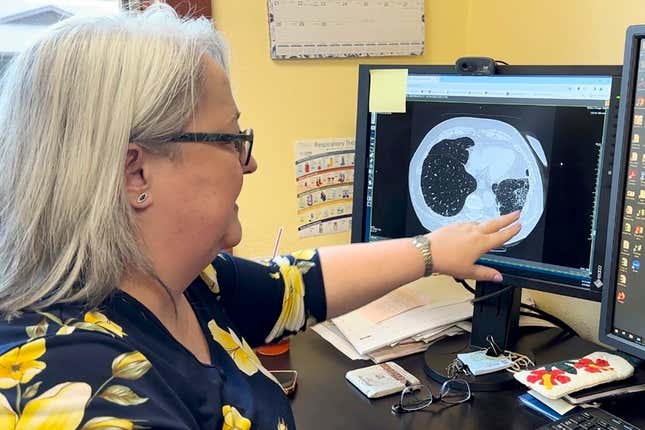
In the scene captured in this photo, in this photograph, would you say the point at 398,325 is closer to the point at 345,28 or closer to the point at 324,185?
the point at 324,185

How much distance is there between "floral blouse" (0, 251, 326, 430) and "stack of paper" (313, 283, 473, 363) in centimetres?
17

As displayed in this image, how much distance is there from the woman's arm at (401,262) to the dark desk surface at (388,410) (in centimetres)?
13

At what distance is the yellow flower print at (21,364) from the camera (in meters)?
0.61

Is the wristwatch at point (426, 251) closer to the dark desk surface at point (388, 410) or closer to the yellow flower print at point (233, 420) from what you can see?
the dark desk surface at point (388, 410)

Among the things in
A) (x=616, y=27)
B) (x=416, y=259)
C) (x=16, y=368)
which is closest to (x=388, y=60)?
(x=616, y=27)

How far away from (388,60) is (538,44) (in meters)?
0.32

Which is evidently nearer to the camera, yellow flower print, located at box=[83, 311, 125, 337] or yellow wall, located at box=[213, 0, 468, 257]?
yellow flower print, located at box=[83, 311, 125, 337]

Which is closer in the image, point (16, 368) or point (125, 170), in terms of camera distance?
point (16, 368)

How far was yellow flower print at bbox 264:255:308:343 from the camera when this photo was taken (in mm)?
1075

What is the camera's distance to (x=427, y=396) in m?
1.08

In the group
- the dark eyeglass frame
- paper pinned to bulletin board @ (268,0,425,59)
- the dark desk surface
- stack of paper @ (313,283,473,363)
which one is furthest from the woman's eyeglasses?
paper pinned to bulletin board @ (268,0,425,59)

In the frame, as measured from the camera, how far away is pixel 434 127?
3.89ft

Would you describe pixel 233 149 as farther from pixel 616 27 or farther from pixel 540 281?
pixel 616 27

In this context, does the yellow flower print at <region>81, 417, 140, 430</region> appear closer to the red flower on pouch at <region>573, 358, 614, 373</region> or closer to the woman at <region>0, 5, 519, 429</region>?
the woman at <region>0, 5, 519, 429</region>
